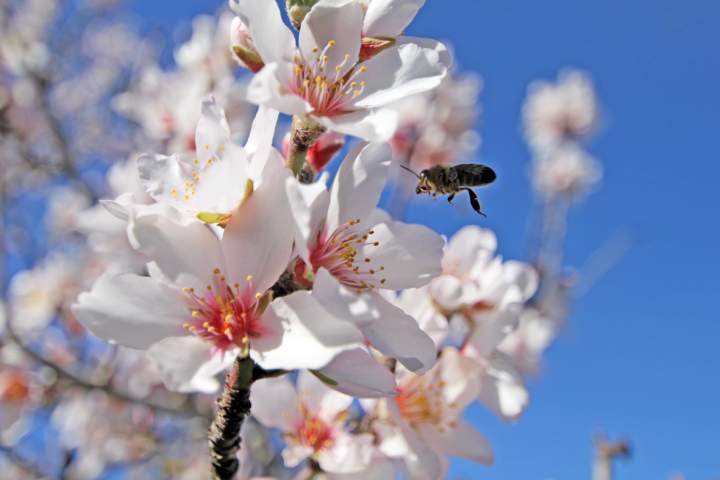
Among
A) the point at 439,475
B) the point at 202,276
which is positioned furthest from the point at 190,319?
the point at 439,475

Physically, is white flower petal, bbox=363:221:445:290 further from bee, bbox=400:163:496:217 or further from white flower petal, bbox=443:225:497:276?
white flower petal, bbox=443:225:497:276

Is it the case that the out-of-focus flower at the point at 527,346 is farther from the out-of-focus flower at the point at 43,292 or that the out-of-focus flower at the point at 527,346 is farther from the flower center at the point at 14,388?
the out-of-focus flower at the point at 43,292

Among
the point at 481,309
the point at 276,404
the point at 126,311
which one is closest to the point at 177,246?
the point at 126,311

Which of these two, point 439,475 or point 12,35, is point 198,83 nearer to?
point 439,475

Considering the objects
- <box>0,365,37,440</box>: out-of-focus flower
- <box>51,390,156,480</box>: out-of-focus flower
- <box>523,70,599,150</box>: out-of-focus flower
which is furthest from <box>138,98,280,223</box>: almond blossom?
<box>523,70,599,150</box>: out-of-focus flower

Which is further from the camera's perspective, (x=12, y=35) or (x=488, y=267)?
(x=12, y=35)
